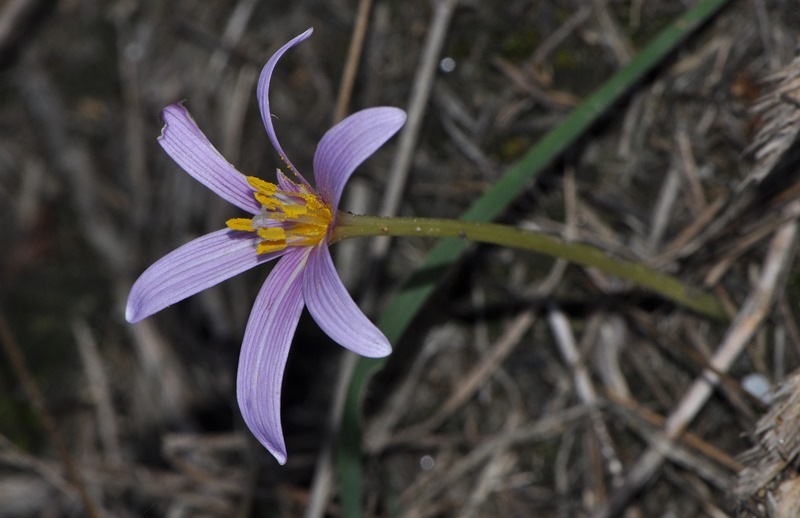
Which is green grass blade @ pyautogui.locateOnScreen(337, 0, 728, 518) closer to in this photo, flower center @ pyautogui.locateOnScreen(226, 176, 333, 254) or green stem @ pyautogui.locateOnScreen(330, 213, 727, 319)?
green stem @ pyautogui.locateOnScreen(330, 213, 727, 319)

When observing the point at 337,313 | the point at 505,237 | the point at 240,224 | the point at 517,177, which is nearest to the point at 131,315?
the point at 240,224

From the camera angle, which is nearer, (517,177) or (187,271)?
(187,271)

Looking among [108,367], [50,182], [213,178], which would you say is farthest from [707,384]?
[50,182]

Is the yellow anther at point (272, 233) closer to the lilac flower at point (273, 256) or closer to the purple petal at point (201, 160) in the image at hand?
the lilac flower at point (273, 256)

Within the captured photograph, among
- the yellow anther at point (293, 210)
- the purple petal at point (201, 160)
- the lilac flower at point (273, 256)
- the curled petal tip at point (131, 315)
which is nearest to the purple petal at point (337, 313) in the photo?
the lilac flower at point (273, 256)

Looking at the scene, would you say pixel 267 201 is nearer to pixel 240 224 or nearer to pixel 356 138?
pixel 240 224

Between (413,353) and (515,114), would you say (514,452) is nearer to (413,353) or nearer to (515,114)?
(413,353)

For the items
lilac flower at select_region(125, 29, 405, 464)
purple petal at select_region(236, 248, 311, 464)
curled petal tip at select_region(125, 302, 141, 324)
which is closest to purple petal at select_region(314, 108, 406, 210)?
lilac flower at select_region(125, 29, 405, 464)
